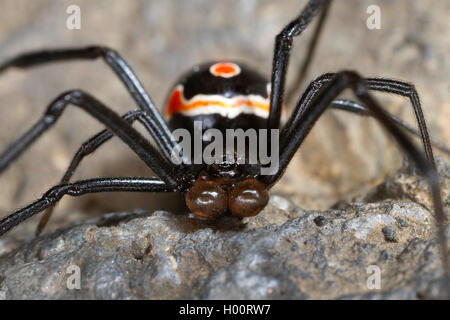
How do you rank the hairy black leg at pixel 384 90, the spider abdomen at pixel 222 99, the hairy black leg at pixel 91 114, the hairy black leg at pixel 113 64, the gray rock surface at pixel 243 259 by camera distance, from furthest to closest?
the spider abdomen at pixel 222 99 → the hairy black leg at pixel 113 64 → the hairy black leg at pixel 384 90 → the hairy black leg at pixel 91 114 → the gray rock surface at pixel 243 259

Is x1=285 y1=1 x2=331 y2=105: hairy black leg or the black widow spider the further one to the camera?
x1=285 y1=1 x2=331 y2=105: hairy black leg

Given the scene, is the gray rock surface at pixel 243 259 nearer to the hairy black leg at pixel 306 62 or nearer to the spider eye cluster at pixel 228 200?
the spider eye cluster at pixel 228 200

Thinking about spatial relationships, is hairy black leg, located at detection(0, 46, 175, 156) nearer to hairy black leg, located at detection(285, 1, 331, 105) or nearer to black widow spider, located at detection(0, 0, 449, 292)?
black widow spider, located at detection(0, 0, 449, 292)

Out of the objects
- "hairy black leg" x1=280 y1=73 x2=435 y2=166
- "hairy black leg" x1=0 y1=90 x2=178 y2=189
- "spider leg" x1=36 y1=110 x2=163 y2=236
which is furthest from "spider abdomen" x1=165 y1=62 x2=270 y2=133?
"hairy black leg" x1=0 y1=90 x2=178 y2=189

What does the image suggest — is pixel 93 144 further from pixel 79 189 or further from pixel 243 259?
pixel 243 259

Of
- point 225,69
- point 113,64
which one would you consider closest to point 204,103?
point 225,69

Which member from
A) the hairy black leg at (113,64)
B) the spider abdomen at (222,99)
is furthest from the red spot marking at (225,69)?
the hairy black leg at (113,64)
